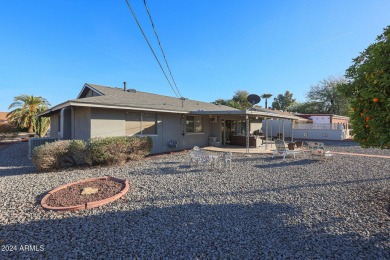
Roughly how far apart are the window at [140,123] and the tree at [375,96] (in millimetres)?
10078

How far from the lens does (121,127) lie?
10570 millimetres

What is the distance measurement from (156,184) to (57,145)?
15.8 ft

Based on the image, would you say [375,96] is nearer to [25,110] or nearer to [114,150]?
[114,150]

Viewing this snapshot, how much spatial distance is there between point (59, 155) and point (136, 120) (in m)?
4.43

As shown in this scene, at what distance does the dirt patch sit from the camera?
4594 mm

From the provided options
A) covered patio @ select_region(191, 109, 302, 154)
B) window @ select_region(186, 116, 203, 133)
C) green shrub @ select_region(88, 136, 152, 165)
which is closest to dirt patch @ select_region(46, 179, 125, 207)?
green shrub @ select_region(88, 136, 152, 165)

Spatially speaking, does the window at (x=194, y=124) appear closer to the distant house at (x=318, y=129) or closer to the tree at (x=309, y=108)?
the distant house at (x=318, y=129)

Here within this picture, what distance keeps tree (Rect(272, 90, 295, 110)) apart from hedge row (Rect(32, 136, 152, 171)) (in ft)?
173

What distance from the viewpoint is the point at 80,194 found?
5102 millimetres

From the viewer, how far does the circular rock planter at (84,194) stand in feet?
14.5

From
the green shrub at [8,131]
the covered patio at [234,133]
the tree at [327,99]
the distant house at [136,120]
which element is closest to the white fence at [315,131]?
the covered patio at [234,133]

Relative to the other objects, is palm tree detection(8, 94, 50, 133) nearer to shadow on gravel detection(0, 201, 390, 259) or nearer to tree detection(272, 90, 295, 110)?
shadow on gravel detection(0, 201, 390, 259)

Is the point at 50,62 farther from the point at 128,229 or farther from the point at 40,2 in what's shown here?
the point at 128,229

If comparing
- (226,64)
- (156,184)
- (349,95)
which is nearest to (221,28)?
(226,64)
